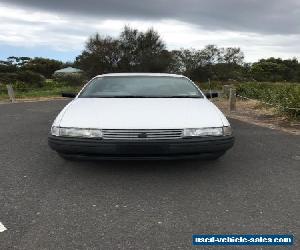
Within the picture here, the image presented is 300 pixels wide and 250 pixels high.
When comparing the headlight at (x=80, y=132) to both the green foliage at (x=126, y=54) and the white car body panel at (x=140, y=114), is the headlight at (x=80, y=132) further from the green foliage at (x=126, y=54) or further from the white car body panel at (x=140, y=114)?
the green foliage at (x=126, y=54)

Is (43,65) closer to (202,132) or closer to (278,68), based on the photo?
(278,68)

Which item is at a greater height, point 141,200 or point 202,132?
point 202,132

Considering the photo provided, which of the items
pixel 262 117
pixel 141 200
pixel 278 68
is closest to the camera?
pixel 141 200

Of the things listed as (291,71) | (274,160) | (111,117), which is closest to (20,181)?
(111,117)

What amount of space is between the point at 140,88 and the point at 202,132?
171cm

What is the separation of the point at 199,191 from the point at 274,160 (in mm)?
1793

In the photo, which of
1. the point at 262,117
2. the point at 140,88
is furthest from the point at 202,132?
the point at 262,117

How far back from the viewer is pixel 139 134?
420 cm

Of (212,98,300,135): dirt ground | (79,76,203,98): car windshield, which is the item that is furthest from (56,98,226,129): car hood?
(212,98,300,135): dirt ground

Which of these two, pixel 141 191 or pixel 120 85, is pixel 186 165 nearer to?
pixel 141 191

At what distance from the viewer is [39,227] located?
3.21 metres

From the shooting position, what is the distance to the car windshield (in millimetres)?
5559

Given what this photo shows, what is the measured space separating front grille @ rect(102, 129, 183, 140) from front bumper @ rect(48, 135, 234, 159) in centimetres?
5

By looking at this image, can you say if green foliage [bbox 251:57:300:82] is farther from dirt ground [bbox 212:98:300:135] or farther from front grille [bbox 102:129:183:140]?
front grille [bbox 102:129:183:140]
